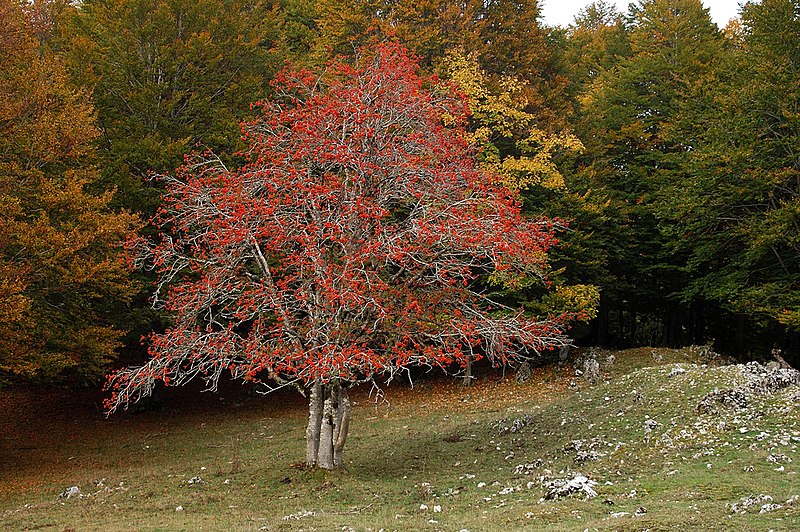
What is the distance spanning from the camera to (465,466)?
17.1 metres

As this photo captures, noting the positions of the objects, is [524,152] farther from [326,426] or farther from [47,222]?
[47,222]

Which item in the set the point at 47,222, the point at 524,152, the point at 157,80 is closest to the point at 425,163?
the point at 47,222

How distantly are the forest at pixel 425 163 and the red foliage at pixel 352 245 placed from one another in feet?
0.55

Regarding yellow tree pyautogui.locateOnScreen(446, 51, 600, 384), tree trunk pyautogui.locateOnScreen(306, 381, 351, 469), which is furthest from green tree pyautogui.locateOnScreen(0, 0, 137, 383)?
yellow tree pyautogui.locateOnScreen(446, 51, 600, 384)

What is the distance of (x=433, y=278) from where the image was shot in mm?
16969

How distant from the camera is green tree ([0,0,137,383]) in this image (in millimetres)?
19969

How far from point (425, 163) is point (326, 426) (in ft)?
23.2

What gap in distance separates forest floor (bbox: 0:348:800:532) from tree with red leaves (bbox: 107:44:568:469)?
99.5 inches

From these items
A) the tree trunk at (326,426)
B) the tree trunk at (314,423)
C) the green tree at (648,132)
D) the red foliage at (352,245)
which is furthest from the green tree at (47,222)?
the green tree at (648,132)

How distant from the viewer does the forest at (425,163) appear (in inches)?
692

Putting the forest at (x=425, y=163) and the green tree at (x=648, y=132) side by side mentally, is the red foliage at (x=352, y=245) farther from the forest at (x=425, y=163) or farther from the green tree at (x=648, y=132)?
the green tree at (x=648, y=132)

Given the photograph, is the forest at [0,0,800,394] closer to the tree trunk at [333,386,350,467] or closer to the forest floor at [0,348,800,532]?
the tree trunk at [333,386,350,467]

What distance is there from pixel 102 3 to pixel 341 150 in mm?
21963

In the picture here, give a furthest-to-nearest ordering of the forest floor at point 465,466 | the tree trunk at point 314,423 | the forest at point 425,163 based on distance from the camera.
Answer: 1. the forest at point 425,163
2. the tree trunk at point 314,423
3. the forest floor at point 465,466
